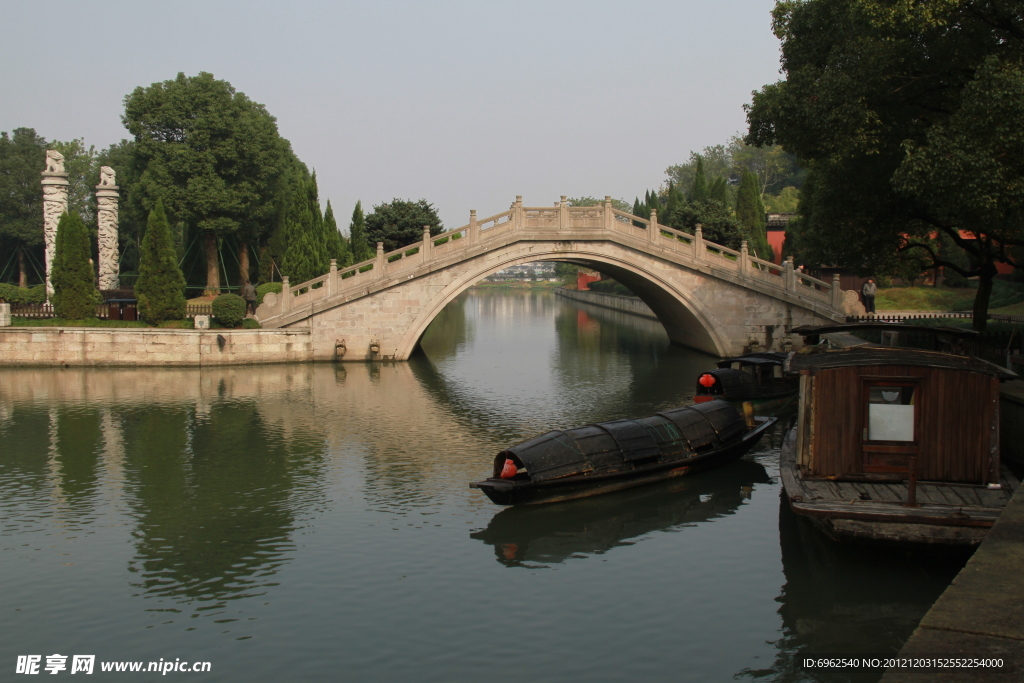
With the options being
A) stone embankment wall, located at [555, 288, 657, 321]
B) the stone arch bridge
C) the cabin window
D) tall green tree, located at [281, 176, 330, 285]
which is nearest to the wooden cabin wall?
the cabin window

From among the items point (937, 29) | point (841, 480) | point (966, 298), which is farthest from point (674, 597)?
point (966, 298)

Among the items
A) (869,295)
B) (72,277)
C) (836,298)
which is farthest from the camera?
(869,295)

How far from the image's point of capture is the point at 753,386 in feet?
69.3

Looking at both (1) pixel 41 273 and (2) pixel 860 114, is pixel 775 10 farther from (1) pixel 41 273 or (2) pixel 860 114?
(1) pixel 41 273

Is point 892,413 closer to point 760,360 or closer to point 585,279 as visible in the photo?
point 760,360

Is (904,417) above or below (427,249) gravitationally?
below

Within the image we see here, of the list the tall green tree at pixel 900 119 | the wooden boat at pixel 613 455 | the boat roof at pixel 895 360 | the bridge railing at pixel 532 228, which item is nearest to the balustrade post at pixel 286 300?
the bridge railing at pixel 532 228

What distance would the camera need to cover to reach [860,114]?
703 inches

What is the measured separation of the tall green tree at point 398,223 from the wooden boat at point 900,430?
31.0 m

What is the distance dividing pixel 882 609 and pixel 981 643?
4.12m

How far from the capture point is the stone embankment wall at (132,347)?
87.9 ft

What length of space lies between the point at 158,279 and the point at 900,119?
22.7 m

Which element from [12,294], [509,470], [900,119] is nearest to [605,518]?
[509,470]

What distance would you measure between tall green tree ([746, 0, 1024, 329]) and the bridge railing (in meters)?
5.28
